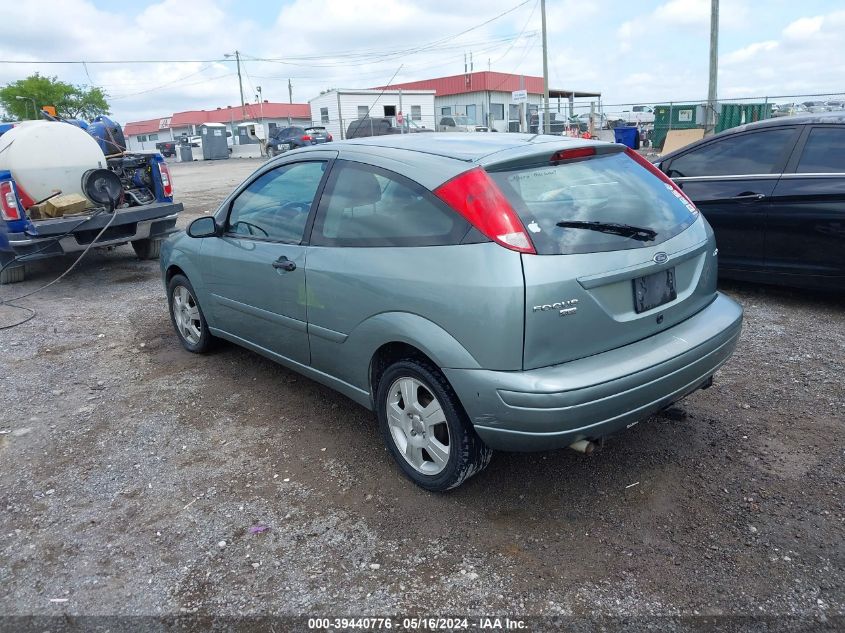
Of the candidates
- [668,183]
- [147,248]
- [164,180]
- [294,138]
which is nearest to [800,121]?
[668,183]

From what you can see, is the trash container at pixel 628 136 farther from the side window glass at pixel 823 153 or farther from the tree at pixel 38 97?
the tree at pixel 38 97

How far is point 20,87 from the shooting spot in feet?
220

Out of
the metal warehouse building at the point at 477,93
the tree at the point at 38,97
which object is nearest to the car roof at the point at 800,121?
the metal warehouse building at the point at 477,93

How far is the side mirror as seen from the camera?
4.57 metres

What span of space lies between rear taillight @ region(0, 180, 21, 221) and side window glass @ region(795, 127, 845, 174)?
795 cm

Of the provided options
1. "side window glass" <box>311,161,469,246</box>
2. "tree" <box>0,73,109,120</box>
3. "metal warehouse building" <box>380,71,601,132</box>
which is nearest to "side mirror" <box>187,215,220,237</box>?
"side window glass" <box>311,161,469,246</box>

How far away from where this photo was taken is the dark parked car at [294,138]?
3356 cm

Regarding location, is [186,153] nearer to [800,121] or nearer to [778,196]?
[800,121]

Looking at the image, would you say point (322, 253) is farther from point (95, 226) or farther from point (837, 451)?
point (95, 226)

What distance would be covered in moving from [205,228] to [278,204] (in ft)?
2.65

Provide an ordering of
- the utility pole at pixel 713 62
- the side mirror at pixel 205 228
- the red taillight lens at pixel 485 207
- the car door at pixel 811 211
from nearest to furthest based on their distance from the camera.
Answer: the red taillight lens at pixel 485 207 < the side mirror at pixel 205 228 < the car door at pixel 811 211 < the utility pole at pixel 713 62

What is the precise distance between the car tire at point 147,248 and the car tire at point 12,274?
5.18 feet

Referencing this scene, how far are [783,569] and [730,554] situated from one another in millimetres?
193

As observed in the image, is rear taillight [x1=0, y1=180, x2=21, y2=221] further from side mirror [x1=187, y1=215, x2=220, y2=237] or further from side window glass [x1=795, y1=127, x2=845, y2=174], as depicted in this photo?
side window glass [x1=795, y1=127, x2=845, y2=174]
